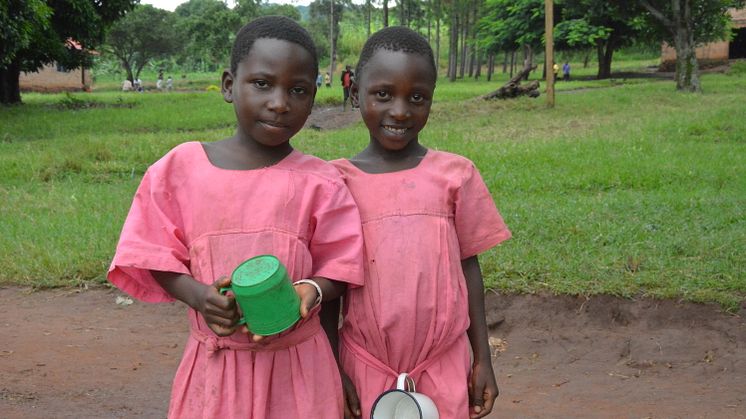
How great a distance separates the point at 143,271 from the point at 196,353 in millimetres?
240

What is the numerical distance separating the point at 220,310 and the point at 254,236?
240 millimetres

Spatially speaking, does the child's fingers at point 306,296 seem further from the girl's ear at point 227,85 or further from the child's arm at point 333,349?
the girl's ear at point 227,85

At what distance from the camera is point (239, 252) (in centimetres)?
183

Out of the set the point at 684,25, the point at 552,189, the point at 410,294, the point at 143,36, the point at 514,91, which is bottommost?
the point at 552,189

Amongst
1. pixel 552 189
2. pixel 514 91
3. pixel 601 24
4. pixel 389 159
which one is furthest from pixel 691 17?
pixel 389 159

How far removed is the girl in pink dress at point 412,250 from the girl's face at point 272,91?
0.23 m

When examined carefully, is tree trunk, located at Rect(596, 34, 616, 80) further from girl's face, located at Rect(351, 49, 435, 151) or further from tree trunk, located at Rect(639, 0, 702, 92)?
girl's face, located at Rect(351, 49, 435, 151)

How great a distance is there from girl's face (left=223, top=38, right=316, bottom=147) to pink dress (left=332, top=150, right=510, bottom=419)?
0.25m

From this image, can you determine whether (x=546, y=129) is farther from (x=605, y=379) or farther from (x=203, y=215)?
(x=203, y=215)

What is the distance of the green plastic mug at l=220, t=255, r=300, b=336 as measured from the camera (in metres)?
1.55

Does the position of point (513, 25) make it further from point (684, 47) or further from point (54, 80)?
point (54, 80)

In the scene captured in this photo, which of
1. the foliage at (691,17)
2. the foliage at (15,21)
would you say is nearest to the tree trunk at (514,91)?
the foliage at (691,17)

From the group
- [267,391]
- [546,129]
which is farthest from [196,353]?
[546,129]

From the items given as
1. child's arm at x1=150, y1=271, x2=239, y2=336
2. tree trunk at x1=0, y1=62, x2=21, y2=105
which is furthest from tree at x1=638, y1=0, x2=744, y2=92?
child's arm at x1=150, y1=271, x2=239, y2=336
